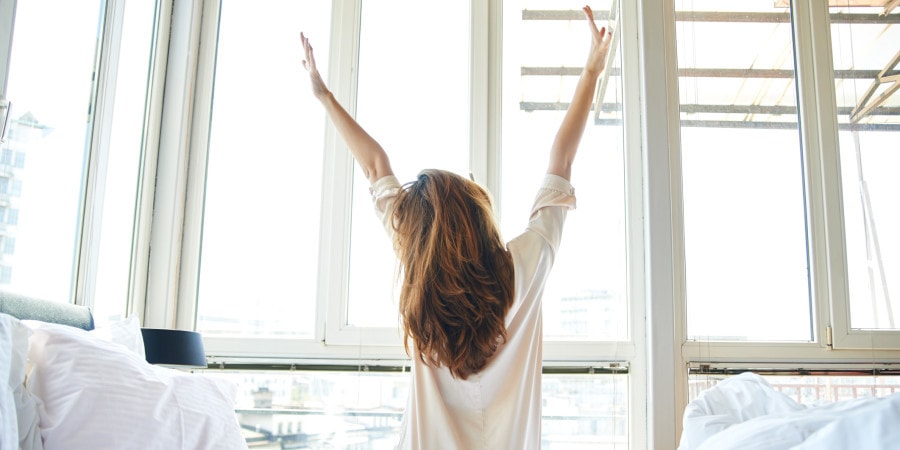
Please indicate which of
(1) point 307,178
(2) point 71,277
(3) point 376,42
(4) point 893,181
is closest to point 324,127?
(1) point 307,178

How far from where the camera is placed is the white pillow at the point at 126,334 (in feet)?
7.03

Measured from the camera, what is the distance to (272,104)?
3170 mm

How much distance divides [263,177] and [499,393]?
189 centimetres

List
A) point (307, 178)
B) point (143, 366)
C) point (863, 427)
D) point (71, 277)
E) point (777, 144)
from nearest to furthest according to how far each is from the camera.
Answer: point (863, 427) → point (143, 366) → point (71, 277) → point (777, 144) → point (307, 178)

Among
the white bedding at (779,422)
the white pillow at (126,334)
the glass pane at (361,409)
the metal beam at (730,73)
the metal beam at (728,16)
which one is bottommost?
the glass pane at (361,409)

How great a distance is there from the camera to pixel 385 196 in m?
1.78

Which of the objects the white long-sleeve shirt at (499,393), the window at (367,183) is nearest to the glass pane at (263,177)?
the window at (367,183)

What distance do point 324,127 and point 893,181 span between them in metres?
2.25

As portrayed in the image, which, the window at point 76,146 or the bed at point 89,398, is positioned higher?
the window at point 76,146

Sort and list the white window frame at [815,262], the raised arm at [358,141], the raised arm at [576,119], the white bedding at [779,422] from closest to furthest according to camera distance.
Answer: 1. the white bedding at [779,422]
2. the raised arm at [576,119]
3. the raised arm at [358,141]
4. the white window frame at [815,262]

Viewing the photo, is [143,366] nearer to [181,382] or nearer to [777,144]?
[181,382]

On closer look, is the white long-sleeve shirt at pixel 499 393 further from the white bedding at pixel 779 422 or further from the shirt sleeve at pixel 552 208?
the white bedding at pixel 779 422

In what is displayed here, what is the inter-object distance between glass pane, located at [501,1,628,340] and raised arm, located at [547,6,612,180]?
93 centimetres

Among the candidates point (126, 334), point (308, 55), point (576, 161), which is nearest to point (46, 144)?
point (126, 334)
